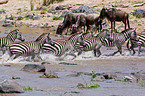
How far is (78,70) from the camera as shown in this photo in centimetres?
1130

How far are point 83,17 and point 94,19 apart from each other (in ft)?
2.96

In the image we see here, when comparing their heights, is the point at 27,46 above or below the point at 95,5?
below

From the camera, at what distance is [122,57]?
15117mm

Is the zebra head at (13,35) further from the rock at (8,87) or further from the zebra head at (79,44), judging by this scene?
the rock at (8,87)

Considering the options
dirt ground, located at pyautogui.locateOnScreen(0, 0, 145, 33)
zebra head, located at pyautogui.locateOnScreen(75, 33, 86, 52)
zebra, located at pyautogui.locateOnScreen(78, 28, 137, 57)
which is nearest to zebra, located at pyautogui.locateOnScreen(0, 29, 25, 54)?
zebra head, located at pyautogui.locateOnScreen(75, 33, 86, 52)

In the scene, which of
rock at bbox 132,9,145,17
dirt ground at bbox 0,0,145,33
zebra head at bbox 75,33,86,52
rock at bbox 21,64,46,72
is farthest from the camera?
rock at bbox 132,9,145,17

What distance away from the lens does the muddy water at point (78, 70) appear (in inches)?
299

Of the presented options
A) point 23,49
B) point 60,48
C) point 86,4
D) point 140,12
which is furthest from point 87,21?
point 23,49

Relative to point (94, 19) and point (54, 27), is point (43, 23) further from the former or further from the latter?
point (94, 19)

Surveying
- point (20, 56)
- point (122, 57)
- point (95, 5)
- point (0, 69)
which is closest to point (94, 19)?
point (95, 5)

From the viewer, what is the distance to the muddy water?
24.9ft

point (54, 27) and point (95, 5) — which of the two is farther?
point (95, 5)

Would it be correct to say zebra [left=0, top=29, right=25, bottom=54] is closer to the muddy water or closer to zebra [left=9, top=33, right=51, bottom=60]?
the muddy water

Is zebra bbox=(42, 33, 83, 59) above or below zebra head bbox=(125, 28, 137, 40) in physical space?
below
